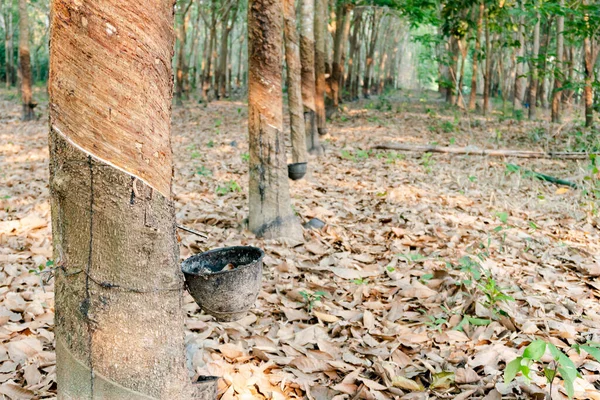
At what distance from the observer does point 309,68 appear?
805cm

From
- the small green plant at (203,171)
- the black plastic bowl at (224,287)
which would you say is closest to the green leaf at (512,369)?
the black plastic bowl at (224,287)

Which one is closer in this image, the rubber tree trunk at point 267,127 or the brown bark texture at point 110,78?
the brown bark texture at point 110,78

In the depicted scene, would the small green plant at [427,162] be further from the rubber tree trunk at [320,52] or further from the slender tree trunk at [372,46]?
the slender tree trunk at [372,46]

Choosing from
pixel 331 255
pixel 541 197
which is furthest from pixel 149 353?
pixel 541 197

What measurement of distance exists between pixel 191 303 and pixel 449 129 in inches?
389

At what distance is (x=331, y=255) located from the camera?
4.20 metres

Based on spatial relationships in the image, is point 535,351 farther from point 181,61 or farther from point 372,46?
point 372,46

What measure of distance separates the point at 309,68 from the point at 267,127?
3.91 meters

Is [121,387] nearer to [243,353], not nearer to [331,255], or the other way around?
[243,353]

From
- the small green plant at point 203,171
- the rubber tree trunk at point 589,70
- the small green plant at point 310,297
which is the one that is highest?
the rubber tree trunk at point 589,70

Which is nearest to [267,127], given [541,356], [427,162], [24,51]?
[541,356]

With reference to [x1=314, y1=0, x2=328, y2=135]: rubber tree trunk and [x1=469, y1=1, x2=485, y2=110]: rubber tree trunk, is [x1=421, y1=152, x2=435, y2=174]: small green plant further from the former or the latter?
[x1=469, y1=1, x2=485, y2=110]: rubber tree trunk

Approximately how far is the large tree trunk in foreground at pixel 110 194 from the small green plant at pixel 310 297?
5.45 ft

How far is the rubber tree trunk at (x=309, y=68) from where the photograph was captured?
7.38 m
